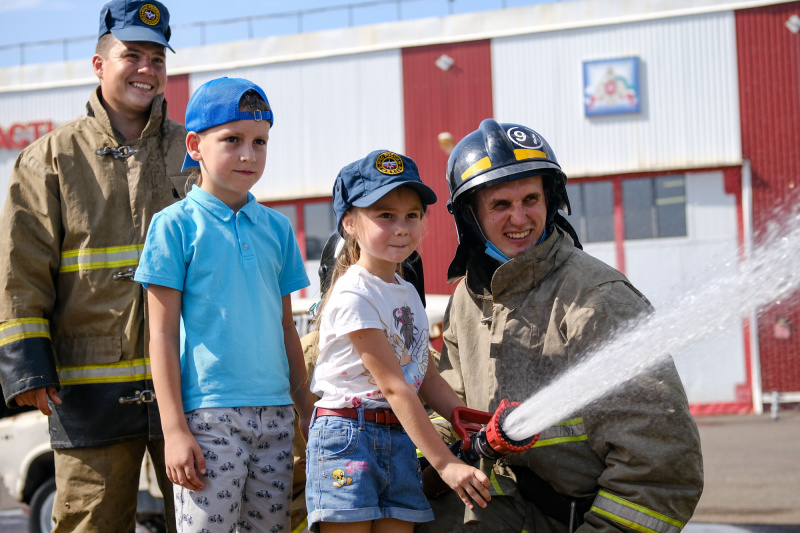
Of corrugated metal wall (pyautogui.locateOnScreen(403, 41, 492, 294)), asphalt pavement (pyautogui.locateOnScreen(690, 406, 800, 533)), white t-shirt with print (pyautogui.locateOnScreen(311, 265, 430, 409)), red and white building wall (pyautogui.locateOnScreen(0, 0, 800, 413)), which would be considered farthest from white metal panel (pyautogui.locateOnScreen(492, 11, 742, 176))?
white t-shirt with print (pyautogui.locateOnScreen(311, 265, 430, 409))

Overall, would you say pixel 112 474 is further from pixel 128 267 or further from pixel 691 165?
pixel 691 165

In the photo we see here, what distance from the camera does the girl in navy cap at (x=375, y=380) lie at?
8.20ft

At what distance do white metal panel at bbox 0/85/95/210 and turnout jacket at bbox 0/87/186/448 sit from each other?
718 inches

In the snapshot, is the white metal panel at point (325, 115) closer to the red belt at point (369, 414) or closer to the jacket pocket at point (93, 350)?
the jacket pocket at point (93, 350)

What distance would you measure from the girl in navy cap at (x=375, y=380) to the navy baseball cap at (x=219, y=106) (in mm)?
426

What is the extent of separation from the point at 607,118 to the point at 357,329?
51.3 feet

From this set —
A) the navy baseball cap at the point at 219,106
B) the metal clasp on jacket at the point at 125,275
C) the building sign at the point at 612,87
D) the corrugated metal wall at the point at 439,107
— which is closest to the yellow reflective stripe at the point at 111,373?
the metal clasp on jacket at the point at 125,275

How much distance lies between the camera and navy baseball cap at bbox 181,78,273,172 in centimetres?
270

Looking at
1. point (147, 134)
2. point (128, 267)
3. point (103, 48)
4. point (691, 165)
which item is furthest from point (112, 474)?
point (691, 165)

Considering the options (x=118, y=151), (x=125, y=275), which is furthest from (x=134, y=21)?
(x=125, y=275)

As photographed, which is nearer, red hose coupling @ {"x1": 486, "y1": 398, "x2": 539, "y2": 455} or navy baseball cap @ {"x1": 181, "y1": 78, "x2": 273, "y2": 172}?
red hose coupling @ {"x1": 486, "y1": 398, "x2": 539, "y2": 455}

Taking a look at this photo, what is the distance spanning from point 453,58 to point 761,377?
31.1 ft

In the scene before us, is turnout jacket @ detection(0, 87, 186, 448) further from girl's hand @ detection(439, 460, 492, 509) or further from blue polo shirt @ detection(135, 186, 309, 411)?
girl's hand @ detection(439, 460, 492, 509)

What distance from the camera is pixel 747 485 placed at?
316 inches
